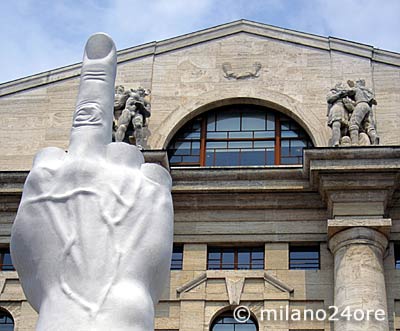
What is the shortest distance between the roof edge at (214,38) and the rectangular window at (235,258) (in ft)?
19.3

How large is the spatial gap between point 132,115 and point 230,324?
543 cm

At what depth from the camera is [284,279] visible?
22.9 meters

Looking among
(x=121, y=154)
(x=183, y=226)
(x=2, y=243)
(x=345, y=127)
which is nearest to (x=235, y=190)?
(x=183, y=226)

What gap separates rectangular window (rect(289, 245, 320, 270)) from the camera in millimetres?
23359

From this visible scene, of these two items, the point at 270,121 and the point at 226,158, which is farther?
the point at 270,121

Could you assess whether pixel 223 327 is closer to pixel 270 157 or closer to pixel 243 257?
pixel 243 257

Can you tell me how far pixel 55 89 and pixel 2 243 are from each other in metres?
4.57

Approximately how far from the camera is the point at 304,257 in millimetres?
23531

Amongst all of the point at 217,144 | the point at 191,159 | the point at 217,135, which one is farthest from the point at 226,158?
the point at 191,159

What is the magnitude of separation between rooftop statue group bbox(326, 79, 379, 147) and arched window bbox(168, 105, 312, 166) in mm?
1588

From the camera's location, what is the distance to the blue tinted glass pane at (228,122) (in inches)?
1016

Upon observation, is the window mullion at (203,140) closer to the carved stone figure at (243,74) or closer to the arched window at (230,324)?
the carved stone figure at (243,74)

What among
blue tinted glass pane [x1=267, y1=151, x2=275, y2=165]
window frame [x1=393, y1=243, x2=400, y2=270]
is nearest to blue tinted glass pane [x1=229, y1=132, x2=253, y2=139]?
blue tinted glass pane [x1=267, y1=151, x2=275, y2=165]

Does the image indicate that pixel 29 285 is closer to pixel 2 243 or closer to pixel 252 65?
pixel 2 243
